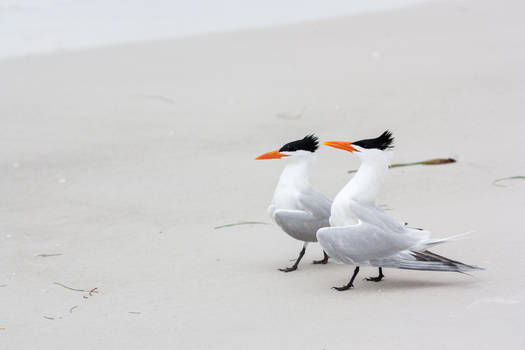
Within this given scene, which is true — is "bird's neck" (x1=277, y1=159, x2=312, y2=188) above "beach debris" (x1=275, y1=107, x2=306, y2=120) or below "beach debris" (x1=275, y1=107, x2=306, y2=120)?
above

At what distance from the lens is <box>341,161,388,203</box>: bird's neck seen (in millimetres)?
3559

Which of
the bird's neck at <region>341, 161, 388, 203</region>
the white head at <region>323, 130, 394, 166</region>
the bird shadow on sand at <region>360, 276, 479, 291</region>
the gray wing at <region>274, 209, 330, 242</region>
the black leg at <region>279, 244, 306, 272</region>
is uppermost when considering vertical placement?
the white head at <region>323, 130, 394, 166</region>

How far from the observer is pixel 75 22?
9.30 m

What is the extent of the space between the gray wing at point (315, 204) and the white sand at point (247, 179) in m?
0.27

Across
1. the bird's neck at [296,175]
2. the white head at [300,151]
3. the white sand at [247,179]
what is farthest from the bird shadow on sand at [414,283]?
the white head at [300,151]

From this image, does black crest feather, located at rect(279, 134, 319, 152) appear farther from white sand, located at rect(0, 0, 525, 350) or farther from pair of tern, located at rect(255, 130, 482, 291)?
white sand, located at rect(0, 0, 525, 350)

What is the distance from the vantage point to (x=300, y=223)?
12.6ft

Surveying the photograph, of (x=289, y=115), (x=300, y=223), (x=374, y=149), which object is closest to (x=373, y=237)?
(x=374, y=149)

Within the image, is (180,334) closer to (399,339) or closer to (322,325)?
(322,325)

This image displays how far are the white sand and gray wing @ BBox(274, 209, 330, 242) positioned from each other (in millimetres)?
173

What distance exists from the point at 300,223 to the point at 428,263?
28.6 inches

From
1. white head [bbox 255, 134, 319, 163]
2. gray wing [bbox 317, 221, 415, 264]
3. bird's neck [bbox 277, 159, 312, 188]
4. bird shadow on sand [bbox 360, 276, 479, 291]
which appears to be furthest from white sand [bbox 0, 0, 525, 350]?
white head [bbox 255, 134, 319, 163]

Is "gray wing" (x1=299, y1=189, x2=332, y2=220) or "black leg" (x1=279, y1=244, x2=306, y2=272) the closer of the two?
"black leg" (x1=279, y1=244, x2=306, y2=272)

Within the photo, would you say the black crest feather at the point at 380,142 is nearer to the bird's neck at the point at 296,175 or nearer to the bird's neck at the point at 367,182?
the bird's neck at the point at 367,182
